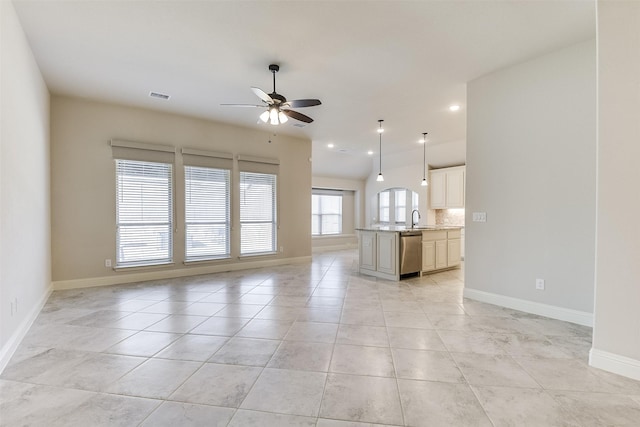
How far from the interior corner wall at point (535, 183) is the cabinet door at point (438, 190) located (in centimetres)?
407

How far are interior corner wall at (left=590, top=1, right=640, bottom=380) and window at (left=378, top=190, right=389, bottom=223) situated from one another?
760 cm

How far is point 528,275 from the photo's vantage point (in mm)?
3525

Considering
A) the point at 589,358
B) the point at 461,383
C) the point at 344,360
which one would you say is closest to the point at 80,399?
the point at 344,360

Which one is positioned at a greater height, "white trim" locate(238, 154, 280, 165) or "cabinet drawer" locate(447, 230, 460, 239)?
"white trim" locate(238, 154, 280, 165)

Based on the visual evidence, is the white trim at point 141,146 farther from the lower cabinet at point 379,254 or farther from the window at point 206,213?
the lower cabinet at point 379,254

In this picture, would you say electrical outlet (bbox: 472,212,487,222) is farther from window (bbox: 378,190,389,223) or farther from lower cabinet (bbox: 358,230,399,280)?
window (bbox: 378,190,389,223)

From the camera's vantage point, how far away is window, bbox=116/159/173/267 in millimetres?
4984

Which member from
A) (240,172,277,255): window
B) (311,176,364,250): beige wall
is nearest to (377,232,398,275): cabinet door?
(240,172,277,255): window

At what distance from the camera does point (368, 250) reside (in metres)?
5.71

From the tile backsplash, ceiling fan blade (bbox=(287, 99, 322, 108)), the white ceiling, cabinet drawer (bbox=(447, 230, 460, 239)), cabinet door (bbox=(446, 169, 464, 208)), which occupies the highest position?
the white ceiling

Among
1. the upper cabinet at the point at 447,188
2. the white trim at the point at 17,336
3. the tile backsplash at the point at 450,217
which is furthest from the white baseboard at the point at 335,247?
the white trim at the point at 17,336

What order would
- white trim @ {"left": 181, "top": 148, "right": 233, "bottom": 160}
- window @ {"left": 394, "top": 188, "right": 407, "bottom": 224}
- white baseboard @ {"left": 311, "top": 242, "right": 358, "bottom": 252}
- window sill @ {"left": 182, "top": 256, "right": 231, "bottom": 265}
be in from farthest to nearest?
white baseboard @ {"left": 311, "top": 242, "right": 358, "bottom": 252} < window @ {"left": 394, "top": 188, "right": 407, "bottom": 224} < window sill @ {"left": 182, "top": 256, "right": 231, "bottom": 265} < white trim @ {"left": 181, "top": 148, "right": 233, "bottom": 160}

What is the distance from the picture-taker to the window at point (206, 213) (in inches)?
221

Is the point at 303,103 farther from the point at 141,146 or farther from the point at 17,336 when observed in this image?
the point at 17,336
